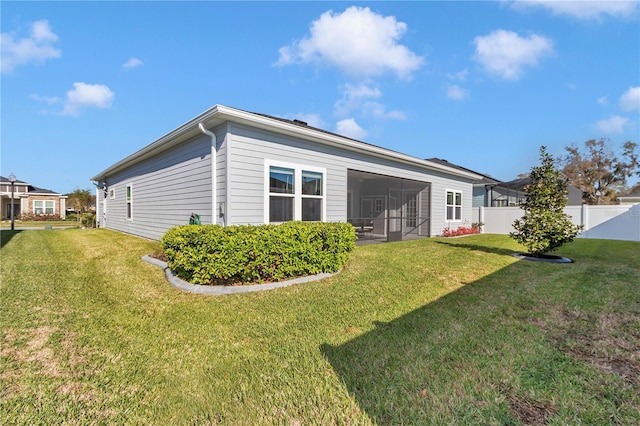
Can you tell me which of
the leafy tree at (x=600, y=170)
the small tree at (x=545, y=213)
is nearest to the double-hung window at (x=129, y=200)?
the small tree at (x=545, y=213)

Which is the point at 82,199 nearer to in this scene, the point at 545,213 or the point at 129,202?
the point at 129,202

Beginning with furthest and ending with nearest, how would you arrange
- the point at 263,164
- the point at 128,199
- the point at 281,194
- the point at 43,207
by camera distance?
the point at 43,207 < the point at 128,199 < the point at 281,194 < the point at 263,164

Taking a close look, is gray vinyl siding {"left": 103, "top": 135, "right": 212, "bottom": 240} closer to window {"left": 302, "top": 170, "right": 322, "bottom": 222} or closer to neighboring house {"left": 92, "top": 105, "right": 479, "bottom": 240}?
neighboring house {"left": 92, "top": 105, "right": 479, "bottom": 240}

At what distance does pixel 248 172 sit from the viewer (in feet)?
20.9

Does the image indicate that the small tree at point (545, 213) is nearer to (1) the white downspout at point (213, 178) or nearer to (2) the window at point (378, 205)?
(2) the window at point (378, 205)

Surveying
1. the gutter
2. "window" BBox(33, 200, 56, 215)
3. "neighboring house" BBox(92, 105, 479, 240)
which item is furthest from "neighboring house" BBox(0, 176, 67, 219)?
the gutter

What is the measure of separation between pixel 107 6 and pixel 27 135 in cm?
A: 1000

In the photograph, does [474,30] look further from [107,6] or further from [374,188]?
[107,6]

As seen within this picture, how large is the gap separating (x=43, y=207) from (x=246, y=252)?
3691 cm

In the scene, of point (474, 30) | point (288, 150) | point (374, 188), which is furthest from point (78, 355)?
point (374, 188)

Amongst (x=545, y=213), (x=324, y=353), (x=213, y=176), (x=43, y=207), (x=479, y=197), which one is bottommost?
(x=324, y=353)

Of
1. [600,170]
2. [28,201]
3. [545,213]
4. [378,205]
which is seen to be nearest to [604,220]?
[545,213]

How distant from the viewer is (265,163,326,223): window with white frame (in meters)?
6.87

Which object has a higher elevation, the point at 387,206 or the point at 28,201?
the point at 28,201
